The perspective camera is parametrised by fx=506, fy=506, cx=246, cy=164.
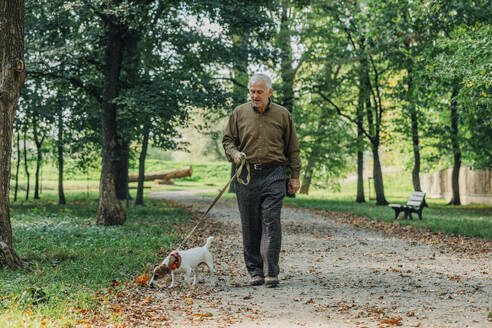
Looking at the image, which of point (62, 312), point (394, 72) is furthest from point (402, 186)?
point (62, 312)

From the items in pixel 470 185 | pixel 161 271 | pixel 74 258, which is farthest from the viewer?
pixel 470 185

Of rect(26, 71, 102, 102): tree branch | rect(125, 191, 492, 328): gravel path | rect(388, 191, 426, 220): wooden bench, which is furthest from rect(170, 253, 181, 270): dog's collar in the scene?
rect(388, 191, 426, 220): wooden bench

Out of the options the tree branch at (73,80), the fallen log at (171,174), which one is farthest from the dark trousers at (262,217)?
the fallen log at (171,174)

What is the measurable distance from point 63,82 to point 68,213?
4.08 meters

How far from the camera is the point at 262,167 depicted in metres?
5.92

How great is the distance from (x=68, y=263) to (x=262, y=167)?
324 cm

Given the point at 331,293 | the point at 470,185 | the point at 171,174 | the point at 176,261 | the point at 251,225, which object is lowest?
the point at 331,293

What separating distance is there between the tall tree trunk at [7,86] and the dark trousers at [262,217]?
2.99 m

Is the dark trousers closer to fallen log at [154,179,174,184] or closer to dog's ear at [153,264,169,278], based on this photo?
dog's ear at [153,264,169,278]

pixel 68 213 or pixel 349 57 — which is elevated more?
pixel 349 57

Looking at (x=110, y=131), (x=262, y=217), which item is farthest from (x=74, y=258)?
(x=110, y=131)

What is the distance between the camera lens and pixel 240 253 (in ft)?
29.0

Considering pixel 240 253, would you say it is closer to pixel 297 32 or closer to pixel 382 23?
pixel 382 23

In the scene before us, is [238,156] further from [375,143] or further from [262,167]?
[375,143]
